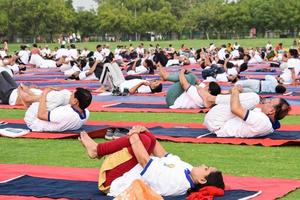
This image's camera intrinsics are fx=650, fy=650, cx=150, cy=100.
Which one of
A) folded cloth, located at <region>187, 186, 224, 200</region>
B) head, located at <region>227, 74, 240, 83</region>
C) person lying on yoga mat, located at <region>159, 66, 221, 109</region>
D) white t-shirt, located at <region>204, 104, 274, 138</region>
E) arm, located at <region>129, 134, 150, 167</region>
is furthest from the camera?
head, located at <region>227, 74, 240, 83</region>

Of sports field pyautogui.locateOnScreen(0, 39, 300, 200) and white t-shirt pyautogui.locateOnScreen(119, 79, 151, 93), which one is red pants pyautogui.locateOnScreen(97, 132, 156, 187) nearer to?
sports field pyautogui.locateOnScreen(0, 39, 300, 200)

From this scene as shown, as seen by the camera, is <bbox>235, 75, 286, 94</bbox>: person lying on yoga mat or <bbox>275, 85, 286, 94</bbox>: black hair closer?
<bbox>235, 75, 286, 94</bbox>: person lying on yoga mat

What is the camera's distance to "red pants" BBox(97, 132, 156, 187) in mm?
5785

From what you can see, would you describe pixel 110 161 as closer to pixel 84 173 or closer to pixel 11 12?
pixel 84 173

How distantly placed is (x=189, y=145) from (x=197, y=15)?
74.4 m

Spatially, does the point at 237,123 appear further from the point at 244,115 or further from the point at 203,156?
the point at 203,156

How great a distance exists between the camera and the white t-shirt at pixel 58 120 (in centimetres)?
907

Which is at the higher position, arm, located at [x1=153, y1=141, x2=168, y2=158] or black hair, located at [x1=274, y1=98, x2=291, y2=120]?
black hair, located at [x1=274, y1=98, x2=291, y2=120]

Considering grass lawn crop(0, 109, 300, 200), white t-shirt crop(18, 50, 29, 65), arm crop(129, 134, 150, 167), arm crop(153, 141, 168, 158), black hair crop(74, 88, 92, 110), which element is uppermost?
black hair crop(74, 88, 92, 110)

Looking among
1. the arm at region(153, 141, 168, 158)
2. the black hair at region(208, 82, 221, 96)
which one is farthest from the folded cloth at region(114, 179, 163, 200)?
the black hair at region(208, 82, 221, 96)

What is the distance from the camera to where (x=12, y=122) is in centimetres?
1078

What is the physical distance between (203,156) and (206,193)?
2415mm

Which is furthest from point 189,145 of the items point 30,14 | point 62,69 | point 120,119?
point 30,14

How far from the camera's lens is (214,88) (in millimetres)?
10703
